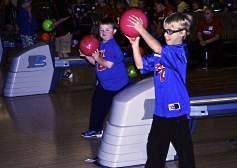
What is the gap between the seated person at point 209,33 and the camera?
42.1ft

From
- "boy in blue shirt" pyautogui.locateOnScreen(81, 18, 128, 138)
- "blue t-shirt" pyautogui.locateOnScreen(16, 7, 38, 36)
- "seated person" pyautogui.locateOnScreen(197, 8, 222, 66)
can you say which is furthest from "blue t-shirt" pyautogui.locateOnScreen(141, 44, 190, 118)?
"blue t-shirt" pyautogui.locateOnScreen(16, 7, 38, 36)

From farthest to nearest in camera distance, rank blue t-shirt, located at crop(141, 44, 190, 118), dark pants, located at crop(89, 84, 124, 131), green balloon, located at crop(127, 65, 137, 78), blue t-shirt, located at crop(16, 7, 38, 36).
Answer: blue t-shirt, located at crop(16, 7, 38, 36) < green balloon, located at crop(127, 65, 137, 78) < dark pants, located at crop(89, 84, 124, 131) < blue t-shirt, located at crop(141, 44, 190, 118)

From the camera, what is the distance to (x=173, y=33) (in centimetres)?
466

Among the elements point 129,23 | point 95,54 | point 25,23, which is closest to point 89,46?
point 95,54

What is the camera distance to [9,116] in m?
8.84

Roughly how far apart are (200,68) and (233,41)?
1894 mm

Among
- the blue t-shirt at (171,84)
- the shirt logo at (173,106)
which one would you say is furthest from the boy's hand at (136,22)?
the shirt logo at (173,106)

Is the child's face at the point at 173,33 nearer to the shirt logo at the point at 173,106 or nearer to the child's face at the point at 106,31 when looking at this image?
the shirt logo at the point at 173,106

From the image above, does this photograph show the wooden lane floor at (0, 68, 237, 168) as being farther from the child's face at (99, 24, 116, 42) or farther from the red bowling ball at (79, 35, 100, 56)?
the child's face at (99, 24, 116, 42)

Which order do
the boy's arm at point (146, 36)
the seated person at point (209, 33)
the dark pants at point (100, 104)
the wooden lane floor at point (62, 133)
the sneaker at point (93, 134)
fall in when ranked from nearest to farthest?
the boy's arm at point (146, 36) → the wooden lane floor at point (62, 133) → the dark pants at point (100, 104) → the sneaker at point (93, 134) → the seated person at point (209, 33)

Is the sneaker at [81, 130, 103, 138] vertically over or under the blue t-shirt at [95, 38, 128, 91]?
under

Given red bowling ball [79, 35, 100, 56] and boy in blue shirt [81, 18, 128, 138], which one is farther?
boy in blue shirt [81, 18, 128, 138]

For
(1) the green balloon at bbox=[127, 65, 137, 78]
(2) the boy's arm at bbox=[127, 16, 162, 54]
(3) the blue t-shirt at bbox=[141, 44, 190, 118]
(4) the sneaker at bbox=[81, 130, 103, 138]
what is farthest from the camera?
(1) the green balloon at bbox=[127, 65, 137, 78]

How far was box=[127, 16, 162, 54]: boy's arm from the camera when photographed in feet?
15.0
